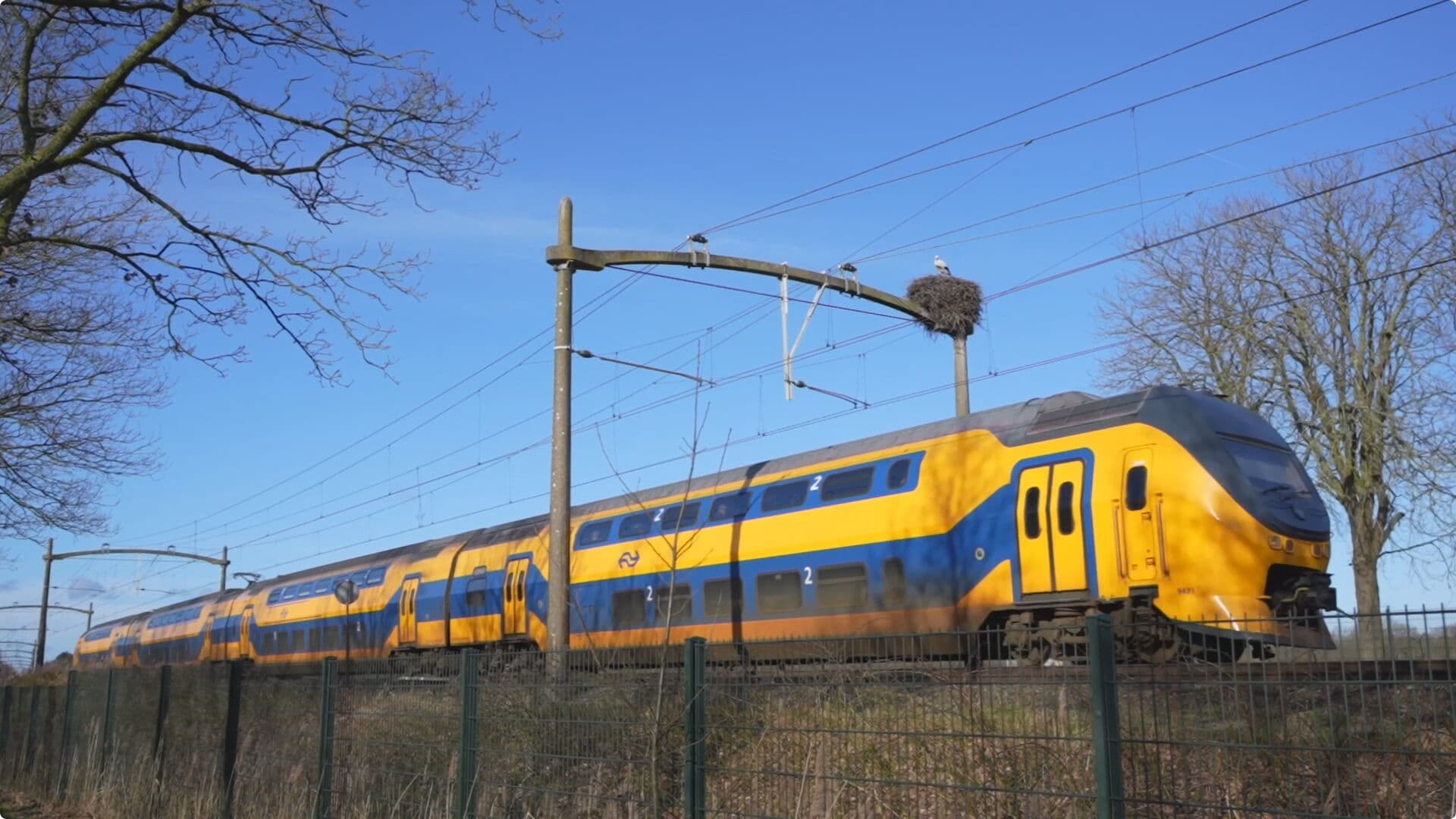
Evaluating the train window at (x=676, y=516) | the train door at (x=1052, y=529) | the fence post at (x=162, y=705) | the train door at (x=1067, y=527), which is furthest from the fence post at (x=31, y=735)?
the train door at (x=1067, y=527)

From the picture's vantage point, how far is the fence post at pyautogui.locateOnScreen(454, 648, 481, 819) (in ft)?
28.1

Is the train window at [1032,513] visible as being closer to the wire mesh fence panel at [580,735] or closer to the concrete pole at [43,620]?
the wire mesh fence panel at [580,735]

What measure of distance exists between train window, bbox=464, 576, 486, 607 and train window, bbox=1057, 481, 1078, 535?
13.4 m

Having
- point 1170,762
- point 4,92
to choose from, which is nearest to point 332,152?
point 4,92

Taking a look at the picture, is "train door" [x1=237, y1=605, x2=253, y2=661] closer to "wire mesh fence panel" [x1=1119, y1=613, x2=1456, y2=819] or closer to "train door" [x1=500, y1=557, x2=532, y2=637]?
"train door" [x1=500, y1=557, x2=532, y2=637]

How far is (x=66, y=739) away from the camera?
669 inches

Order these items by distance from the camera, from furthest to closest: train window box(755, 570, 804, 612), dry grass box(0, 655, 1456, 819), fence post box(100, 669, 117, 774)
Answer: train window box(755, 570, 804, 612) → fence post box(100, 669, 117, 774) → dry grass box(0, 655, 1456, 819)

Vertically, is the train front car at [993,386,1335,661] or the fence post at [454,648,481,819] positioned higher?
the train front car at [993,386,1335,661]

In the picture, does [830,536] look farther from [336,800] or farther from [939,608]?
[336,800]

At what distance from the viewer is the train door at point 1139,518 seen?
44.0ft

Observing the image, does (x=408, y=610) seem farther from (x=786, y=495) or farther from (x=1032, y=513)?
(x=1032, y=513)

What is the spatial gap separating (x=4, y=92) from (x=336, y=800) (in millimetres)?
8051

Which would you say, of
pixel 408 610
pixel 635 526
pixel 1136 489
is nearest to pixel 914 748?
pixel 1136 489

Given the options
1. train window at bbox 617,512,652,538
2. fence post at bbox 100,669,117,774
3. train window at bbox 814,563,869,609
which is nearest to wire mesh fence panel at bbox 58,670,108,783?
fence post at bbox 100,669,117,774
